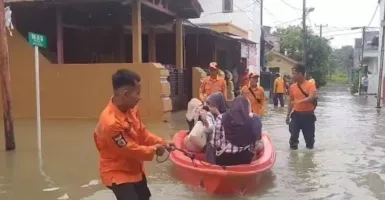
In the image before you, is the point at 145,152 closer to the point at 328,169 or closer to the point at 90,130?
the point at 328,169

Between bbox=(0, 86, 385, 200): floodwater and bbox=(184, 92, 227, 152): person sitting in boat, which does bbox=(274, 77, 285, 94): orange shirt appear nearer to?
bbox=(0, 86, 385, 200): floodwater

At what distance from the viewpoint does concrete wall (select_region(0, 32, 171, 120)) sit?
15.0 m

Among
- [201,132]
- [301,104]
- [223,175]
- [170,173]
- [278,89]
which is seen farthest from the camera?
[278,89]

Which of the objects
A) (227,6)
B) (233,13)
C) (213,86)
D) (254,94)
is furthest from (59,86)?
(227,6)

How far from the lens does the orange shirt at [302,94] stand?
901 cm

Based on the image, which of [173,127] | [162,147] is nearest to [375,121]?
[173,127]

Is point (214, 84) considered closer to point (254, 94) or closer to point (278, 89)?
point (254, 94)

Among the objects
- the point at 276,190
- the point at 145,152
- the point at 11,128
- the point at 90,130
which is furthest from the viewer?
the point at 90,130

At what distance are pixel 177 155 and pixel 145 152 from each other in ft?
10.9

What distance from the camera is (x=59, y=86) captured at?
1522 cm

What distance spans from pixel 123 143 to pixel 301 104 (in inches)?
233

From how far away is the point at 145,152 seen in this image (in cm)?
386

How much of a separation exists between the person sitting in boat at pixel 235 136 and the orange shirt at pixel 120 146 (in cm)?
201

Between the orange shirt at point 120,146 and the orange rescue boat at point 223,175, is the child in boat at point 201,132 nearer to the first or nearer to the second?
the orange rescue boat at point 223,175
